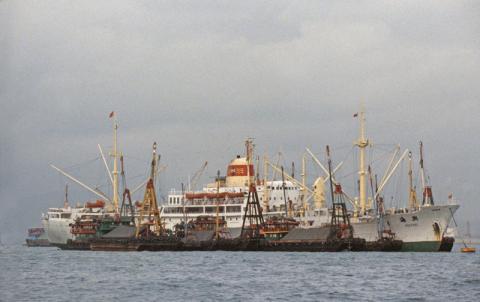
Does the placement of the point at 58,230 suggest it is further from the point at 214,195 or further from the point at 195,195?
the point at 214,195

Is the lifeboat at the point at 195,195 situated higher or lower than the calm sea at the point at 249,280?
higher

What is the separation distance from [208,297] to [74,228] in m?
85.1

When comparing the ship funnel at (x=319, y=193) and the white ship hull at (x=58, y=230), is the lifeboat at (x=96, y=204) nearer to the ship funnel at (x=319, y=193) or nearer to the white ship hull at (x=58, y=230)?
the white ship hull at (x=58, y=230)

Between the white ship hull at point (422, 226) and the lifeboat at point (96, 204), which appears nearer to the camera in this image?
the white ship hull at point (422, 226)

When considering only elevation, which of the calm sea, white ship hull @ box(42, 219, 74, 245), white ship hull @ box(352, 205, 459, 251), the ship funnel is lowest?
the calm sea

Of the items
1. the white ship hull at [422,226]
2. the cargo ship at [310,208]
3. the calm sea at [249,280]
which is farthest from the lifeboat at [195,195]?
the calm sea at [249,280]

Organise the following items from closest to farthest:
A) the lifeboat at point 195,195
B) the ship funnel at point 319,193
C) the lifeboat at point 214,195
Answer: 1. the ship funnel at point 319,193
2. the lifeboat at point 214,195
3. the lifeboat at point 195,195

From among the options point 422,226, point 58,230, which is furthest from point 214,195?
point 422,226

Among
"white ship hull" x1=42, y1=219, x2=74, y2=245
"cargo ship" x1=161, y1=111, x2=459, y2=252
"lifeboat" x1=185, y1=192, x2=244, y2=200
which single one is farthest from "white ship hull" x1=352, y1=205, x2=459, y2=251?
"white ship hull" x1=42, y1=219, x2=74, y2=245

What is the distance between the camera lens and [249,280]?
204 ft

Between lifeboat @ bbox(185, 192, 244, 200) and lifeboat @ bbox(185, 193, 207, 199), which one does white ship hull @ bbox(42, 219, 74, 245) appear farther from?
lifeboat @ bbox(185, 192, 244, 200)

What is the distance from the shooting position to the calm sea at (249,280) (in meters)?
51.9

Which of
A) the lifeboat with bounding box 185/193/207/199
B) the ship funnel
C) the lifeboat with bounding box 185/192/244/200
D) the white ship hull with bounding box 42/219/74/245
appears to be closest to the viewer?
the ship funnel

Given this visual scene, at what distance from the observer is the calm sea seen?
5188 centimetres
